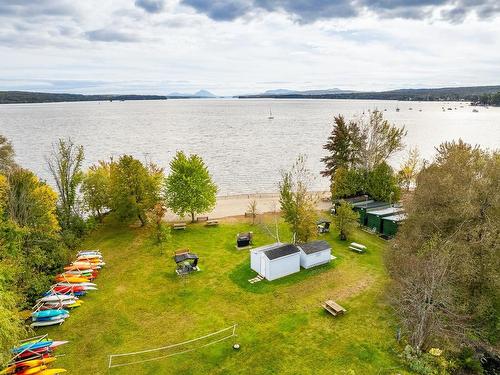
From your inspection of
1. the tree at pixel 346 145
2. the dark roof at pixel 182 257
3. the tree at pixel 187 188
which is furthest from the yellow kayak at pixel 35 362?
the tree at pixel 346 145

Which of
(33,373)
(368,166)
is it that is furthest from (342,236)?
(33,373)

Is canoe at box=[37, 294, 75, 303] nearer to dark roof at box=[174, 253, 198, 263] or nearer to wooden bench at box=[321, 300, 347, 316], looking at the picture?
dark roof at box=[174, 253, 198, 263]

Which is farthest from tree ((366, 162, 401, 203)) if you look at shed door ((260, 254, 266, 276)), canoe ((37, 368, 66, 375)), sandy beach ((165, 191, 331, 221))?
canoe ((37, 368, 66, 375))

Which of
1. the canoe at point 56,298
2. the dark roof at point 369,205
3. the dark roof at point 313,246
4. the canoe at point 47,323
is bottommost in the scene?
the canoe at point 47,323

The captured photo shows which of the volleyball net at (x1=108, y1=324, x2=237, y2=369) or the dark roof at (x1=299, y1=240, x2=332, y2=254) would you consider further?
the dark roof at (x1=299, y1=240, x2=332, y2=254)

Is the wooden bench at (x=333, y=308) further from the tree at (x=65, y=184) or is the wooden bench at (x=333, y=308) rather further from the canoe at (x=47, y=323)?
the tree at (x=65, y=184)

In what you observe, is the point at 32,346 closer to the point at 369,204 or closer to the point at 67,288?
the point at 67,288
